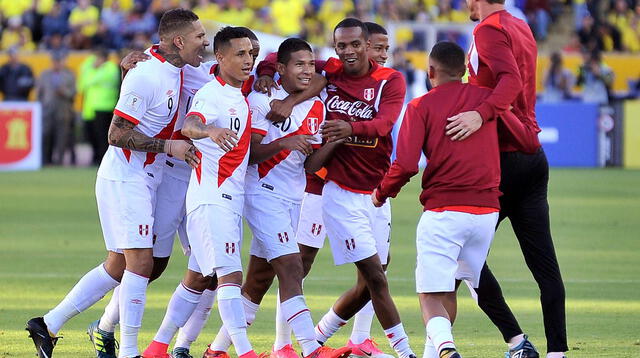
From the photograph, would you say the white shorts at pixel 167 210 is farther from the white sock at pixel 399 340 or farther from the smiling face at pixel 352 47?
the white sock at pixel 399 340

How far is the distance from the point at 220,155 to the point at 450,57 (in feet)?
5.08

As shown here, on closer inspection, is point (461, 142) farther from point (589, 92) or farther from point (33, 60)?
point (33, 60)

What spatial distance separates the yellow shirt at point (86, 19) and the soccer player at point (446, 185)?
2389 centimetres

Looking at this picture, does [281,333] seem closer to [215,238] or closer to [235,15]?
[215,238]

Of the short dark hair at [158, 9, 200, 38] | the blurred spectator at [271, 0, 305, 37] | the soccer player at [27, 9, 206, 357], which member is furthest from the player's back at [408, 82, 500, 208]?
the blurred spectator at [271, 0, 305, 37]

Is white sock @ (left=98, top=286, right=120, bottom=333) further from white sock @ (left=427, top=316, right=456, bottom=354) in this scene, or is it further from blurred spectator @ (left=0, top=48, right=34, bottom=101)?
blurred spectator @ (left=0, top=48, right=34, bottom=101)

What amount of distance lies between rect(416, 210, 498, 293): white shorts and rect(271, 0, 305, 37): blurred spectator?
77.4ft

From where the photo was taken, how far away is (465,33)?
3050 centimetres

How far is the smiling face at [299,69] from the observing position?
840 centimetres

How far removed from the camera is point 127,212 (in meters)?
8.23

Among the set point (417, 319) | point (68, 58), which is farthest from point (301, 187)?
point (68, 58)

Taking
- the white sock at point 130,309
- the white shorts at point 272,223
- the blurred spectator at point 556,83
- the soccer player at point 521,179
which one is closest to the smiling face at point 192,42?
the white shorts at point 272,223

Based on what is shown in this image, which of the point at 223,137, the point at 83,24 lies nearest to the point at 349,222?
the point at 223,137

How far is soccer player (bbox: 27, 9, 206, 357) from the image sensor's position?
26.8 ft
